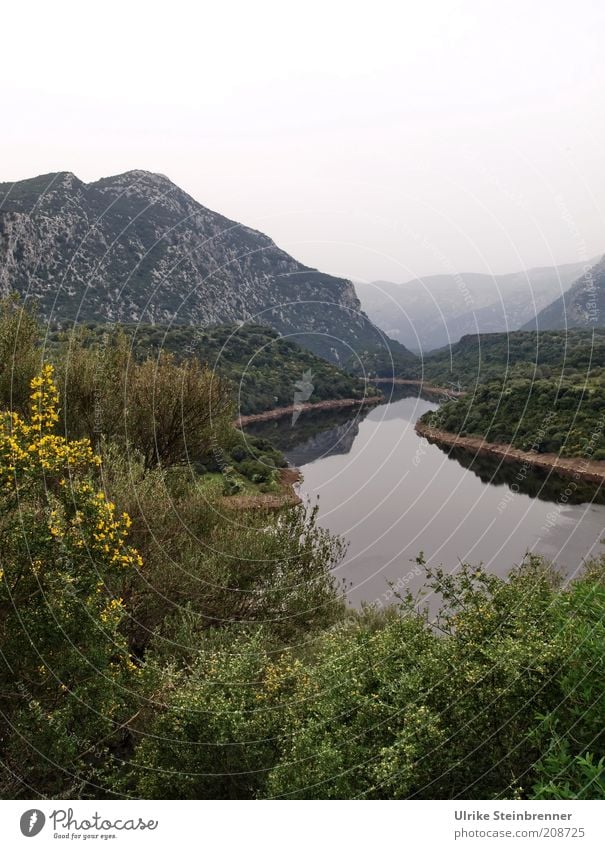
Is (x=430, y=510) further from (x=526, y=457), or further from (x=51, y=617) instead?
(x=51, y=617)

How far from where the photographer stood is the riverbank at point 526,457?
105250 mm

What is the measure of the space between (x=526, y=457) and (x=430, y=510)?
125 feet

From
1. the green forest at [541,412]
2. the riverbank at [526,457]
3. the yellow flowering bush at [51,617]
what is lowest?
the yellow flowering bush at [51,617]

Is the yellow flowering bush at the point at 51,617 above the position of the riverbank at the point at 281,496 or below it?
above

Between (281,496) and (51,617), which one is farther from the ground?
(51,617)

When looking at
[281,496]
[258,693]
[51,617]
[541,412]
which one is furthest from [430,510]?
[51,617]

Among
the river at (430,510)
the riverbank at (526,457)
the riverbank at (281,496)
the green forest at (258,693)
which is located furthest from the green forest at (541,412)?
the green forest at (258,693)

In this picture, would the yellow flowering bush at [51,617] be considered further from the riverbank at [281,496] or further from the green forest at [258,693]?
the riverbank at [281,496]

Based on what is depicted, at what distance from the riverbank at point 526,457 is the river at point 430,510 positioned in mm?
2401

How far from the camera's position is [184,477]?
36.1 meters

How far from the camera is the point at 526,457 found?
116250 mm

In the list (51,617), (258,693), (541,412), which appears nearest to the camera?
(51,617)

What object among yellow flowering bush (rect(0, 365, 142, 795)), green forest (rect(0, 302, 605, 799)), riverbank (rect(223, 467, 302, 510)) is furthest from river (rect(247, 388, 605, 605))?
yellow flowering bush (rect(0, 365, 142, 795))
